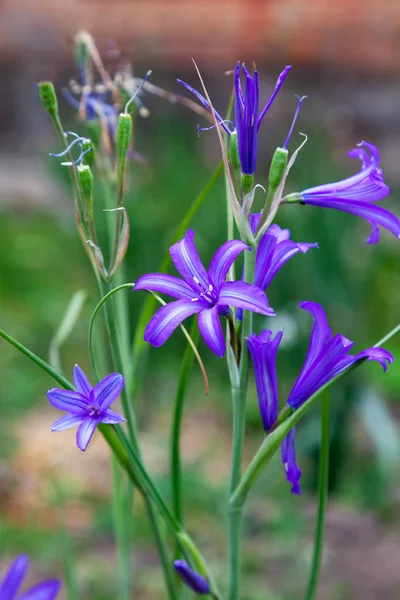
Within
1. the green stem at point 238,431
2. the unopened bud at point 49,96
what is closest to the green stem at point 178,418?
the green stem at point 238,431

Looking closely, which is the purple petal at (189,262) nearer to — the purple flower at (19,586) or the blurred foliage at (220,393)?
the purple flower at (19,586)

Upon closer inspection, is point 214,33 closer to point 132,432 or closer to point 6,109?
point 6,109

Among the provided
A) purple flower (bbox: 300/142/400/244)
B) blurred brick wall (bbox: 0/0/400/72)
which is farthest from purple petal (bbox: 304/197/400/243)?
blurred brick wall (bbox: 0/0/400/72)

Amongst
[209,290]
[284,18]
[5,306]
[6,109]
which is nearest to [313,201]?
[209,290]

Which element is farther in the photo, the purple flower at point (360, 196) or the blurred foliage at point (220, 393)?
the blurred foliage at point (220, 393)

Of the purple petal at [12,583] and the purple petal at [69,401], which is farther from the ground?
the purple petal at [69,401]

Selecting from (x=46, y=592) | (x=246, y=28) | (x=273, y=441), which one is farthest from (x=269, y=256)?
(x=246, y=28)
